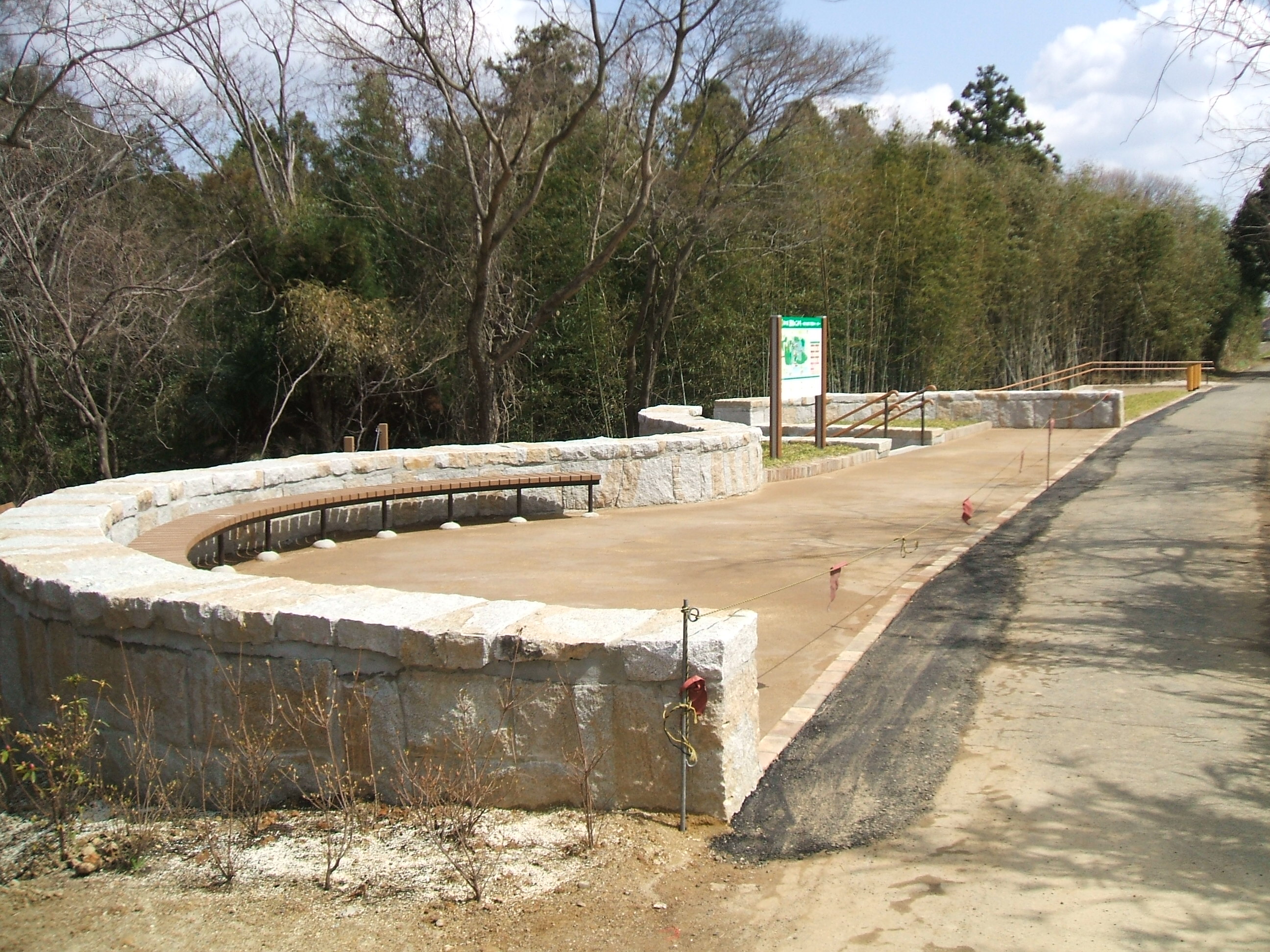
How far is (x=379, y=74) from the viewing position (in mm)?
15383

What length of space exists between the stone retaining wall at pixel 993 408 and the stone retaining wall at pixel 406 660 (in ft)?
43.7

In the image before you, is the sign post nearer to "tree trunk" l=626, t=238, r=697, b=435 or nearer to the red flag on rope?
"tree trunk" l=626, t=238, r=697, b=435

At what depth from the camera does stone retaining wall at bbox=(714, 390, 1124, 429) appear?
17.4m

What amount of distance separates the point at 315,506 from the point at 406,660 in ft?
15.0

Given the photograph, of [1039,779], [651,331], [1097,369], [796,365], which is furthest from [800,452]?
[1097,369]

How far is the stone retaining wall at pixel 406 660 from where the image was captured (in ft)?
10.9

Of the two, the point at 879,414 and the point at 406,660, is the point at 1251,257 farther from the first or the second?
the point at 406,660

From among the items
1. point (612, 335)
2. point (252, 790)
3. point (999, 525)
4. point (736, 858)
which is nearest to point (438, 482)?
point (999, 525)

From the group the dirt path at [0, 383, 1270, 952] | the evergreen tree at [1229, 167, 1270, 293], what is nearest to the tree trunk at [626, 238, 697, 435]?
the evergreen tree at [1229, 167, 1270, 293]

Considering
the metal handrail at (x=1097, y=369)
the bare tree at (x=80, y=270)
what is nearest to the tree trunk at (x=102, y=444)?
the bare tree at (x=80, y=270)

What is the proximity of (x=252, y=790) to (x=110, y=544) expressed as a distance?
1863mm

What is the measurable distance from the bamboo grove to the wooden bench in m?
6.26

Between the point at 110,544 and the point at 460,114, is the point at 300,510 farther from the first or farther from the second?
the point at 460,114

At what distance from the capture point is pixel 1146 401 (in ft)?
75.4
